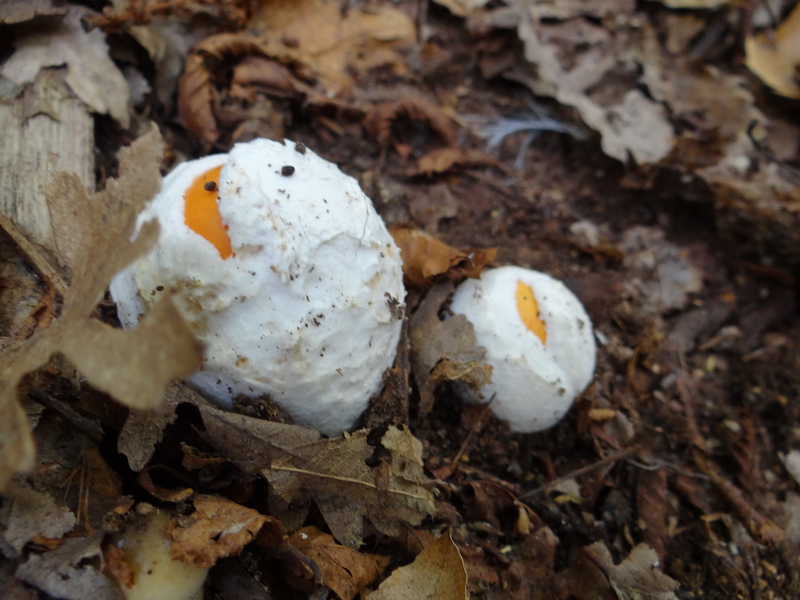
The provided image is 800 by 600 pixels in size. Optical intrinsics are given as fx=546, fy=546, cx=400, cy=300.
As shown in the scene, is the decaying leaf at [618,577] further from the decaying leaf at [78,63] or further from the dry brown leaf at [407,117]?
the decaying leaf at [78,63]

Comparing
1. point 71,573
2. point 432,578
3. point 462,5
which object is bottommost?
point 432,578

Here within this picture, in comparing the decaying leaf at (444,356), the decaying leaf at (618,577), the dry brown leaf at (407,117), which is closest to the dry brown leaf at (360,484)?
the decaying leaf at (444,356)

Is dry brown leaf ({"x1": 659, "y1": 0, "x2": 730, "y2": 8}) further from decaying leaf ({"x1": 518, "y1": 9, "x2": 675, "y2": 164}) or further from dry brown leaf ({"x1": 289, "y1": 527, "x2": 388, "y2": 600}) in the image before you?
dry brown leaf ({"x1": 289, "y1": 527, "x2": 388, "y2": 600})

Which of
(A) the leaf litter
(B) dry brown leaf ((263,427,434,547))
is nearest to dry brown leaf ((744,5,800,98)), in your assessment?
(A) the leaf litter

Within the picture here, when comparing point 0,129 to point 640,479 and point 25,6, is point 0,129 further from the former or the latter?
point 640,479

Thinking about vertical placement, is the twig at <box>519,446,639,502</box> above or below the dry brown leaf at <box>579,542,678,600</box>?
below

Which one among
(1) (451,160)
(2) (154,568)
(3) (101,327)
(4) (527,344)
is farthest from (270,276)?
(1) (451,160)

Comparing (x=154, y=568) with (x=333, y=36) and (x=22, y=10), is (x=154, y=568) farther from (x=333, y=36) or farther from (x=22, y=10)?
(x=333, y=36)
